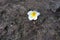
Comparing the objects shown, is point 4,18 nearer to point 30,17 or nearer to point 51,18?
point 30,17

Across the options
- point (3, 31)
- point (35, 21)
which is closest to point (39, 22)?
point (35, 21)

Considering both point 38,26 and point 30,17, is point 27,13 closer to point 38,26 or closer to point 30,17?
point 30,17

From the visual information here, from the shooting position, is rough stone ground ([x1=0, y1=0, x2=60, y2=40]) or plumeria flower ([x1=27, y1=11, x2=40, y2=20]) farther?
plumeria flower ([x1=27, y1=11, x2=40, y2=20])

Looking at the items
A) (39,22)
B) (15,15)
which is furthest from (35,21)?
(15,15)

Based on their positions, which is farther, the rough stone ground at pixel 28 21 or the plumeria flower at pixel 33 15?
the plumeria flower at pixel 33 15

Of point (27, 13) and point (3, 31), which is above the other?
point (27, 13)

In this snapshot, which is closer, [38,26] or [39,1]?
[38,26]

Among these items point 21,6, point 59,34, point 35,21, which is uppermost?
point 21,6
